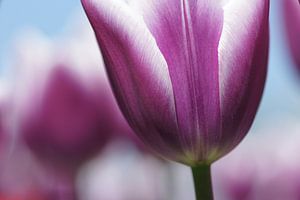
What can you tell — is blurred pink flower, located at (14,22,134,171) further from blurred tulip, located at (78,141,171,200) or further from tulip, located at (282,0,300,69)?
tulip, located at (282,0,300,69)

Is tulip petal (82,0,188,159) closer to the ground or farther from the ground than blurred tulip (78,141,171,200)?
farther from the ground

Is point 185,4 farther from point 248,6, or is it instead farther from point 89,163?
point 89,163

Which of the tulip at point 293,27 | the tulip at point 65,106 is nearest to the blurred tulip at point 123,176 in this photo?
the tulip at point 65,106

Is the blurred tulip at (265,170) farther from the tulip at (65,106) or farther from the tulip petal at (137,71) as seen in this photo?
the tulip petal at (137,71)

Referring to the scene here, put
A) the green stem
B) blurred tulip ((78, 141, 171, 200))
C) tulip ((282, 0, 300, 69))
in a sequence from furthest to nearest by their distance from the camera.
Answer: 1. blurred tulip ((78, 141, 171, 200))
2. tulip ((282, 0, 300, 69))
3. the green stem

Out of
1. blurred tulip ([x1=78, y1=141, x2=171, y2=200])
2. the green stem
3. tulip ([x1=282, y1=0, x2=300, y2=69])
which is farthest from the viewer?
blurred tulip ([x1=78, y1=141, x2=171, y2=200])

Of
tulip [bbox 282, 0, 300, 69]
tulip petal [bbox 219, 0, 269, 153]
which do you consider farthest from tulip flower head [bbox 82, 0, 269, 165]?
tulip [bbox 282, 0, 300, 69]
